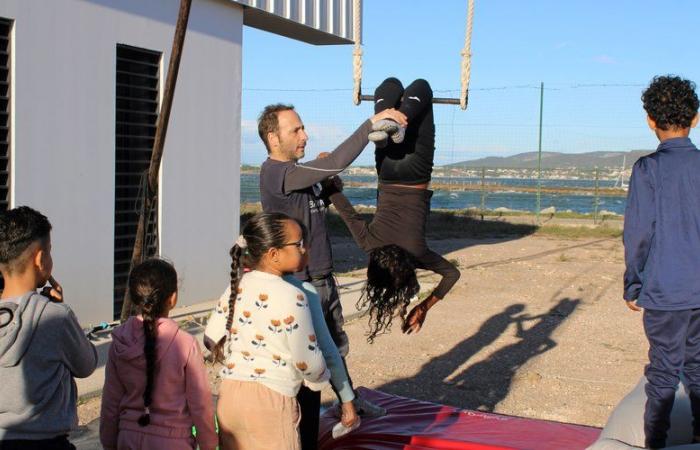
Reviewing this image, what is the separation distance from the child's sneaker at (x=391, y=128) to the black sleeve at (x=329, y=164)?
0.04 metres

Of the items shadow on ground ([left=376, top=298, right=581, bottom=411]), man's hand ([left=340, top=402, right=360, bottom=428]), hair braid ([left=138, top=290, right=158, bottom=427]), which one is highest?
hair braid ([left=138, top=290, right=158, bottom=427])

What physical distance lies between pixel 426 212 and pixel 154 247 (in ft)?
15.0

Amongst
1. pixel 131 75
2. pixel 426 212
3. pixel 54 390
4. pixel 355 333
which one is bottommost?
pixel 355 333

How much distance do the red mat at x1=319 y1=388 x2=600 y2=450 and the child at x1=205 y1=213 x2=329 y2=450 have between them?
1241mm

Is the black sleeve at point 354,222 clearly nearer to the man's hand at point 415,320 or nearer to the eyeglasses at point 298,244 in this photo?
the man's hand at point 415,320

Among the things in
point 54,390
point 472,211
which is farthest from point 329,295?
point 472,211

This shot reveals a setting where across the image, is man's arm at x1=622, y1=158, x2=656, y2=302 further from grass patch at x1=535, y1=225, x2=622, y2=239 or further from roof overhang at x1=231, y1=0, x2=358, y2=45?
grass patch at x1=535, y1=225, x2=622, y2=239

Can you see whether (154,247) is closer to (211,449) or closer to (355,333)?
(355,333)

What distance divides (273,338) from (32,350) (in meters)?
0.81

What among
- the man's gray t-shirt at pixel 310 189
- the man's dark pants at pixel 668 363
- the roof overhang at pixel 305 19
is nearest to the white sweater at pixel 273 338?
the man's gray t-shirt at pixel 310 189

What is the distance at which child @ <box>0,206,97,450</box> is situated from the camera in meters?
2.78

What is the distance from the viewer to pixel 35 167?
7.12m

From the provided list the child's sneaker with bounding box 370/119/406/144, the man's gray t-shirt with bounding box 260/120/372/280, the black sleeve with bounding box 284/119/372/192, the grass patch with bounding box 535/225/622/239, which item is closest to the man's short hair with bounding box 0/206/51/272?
the man's gray t-shirt with bounding box 260/120/372/280

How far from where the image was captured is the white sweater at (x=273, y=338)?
3033 millimetres
